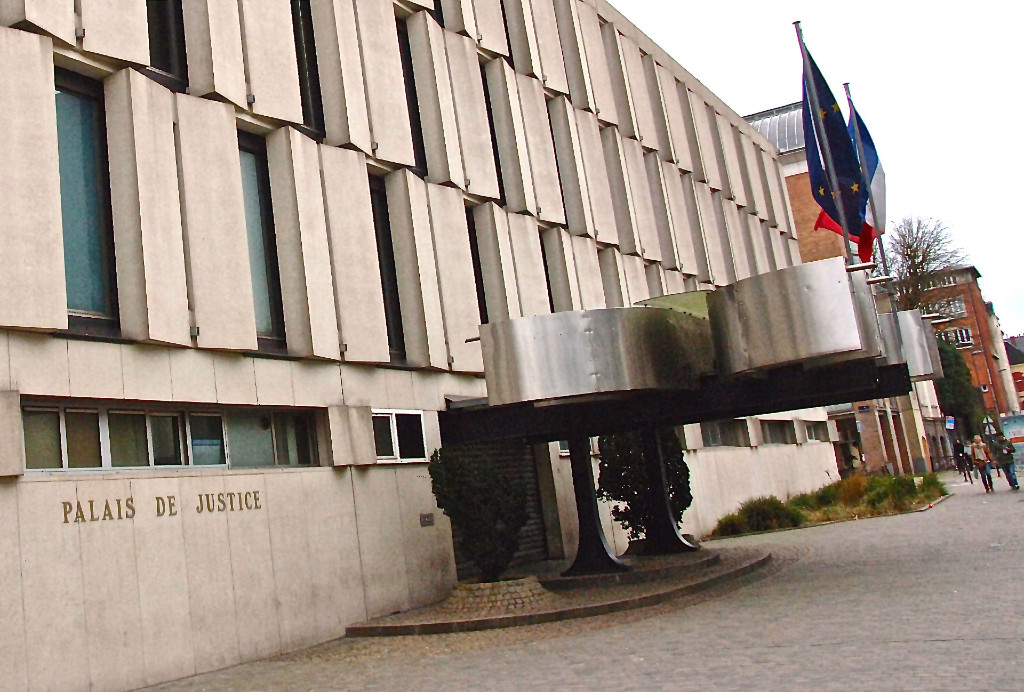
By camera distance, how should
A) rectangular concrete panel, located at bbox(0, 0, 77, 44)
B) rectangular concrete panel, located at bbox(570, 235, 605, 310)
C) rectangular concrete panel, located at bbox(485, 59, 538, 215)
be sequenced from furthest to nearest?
rectangular concrete panel, located at bbox(570, 235, 605, 310) < rectangular concrete panel, located at bbox(485, 59, 538, 215) < rectangular concrete panel, located at bbox(0, 0, 77, 44)

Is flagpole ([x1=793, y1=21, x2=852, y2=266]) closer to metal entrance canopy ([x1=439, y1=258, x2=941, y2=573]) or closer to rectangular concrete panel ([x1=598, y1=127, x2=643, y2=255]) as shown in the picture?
metal entrance canopy ([x1=439, y1=258, x2=941, y2=573])

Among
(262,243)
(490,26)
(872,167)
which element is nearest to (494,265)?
(490,26)

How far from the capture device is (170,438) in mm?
12805

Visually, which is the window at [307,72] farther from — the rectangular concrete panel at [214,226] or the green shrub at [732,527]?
the green shrub at [732,527]

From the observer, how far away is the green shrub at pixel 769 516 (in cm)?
2717

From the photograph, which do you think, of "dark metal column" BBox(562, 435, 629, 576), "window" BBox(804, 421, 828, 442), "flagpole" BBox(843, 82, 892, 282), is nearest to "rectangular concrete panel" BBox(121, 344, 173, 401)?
"dark metal column" BBox(562, 435, 629, 576)

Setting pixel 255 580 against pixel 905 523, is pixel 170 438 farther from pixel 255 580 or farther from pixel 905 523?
pixel 905 523

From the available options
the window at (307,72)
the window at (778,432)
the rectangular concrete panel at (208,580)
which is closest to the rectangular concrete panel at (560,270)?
the window at (307,72)

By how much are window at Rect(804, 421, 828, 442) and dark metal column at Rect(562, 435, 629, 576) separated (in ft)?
87.1

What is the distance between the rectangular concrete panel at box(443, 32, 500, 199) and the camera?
2009cm

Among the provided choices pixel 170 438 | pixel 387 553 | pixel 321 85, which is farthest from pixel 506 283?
pixel 170 438

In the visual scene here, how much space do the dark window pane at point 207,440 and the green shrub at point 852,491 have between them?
71.5ft

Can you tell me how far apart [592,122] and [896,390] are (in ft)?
41.4

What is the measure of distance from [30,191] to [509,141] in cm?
1264
